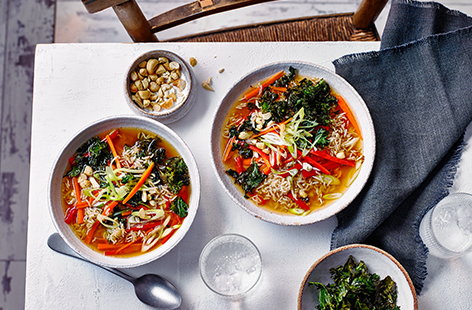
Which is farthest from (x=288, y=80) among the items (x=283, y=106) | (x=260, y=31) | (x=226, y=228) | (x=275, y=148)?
(x=226, y=228)

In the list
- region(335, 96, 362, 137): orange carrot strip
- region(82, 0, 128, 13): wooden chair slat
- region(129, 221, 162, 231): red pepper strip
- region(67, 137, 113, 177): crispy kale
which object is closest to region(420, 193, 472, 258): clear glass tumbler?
region(335, 96, 362, 137): orange carrot strip

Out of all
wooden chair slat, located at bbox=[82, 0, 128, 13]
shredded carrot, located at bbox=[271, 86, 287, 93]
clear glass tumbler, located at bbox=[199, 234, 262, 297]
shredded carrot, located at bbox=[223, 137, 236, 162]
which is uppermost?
wooden chair slat, located at bbox=[82, 0, 128, 13]

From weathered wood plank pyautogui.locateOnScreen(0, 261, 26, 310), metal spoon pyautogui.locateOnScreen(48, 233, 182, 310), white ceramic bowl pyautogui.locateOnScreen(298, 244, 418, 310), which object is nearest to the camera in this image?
white ceramic bowl pyautogui.locateOnScreen(298, 244, 418, 310)

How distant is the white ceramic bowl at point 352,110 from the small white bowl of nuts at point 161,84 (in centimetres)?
17

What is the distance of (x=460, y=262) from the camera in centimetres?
221

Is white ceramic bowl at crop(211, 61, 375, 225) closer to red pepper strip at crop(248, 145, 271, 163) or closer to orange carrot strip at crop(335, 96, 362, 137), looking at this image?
orange carrot strip at crop(335, 96, 362, 137)

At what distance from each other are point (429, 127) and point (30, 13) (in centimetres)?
252

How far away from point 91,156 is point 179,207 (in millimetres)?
402

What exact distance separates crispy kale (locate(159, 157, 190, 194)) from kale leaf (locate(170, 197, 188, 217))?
4 cm

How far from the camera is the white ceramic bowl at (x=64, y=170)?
2.07 meters

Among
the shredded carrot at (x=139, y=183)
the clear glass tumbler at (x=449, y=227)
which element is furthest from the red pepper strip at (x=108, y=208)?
the clear glass tumbler at (x=449, y=227)

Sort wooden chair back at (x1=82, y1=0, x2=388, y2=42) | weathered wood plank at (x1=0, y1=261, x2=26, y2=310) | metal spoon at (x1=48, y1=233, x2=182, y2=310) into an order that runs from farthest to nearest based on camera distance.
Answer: weathered wood plank at (x1=0, y1=261, x2=26, y2=310), wooden chair back at (x1=82, y1=0, x2=388, y2=42), metal spoon at (x1=48, y1=233, x2=182, y2=310)

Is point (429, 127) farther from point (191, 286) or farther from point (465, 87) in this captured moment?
point (191, 286)

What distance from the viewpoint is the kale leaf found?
2.12 metres
